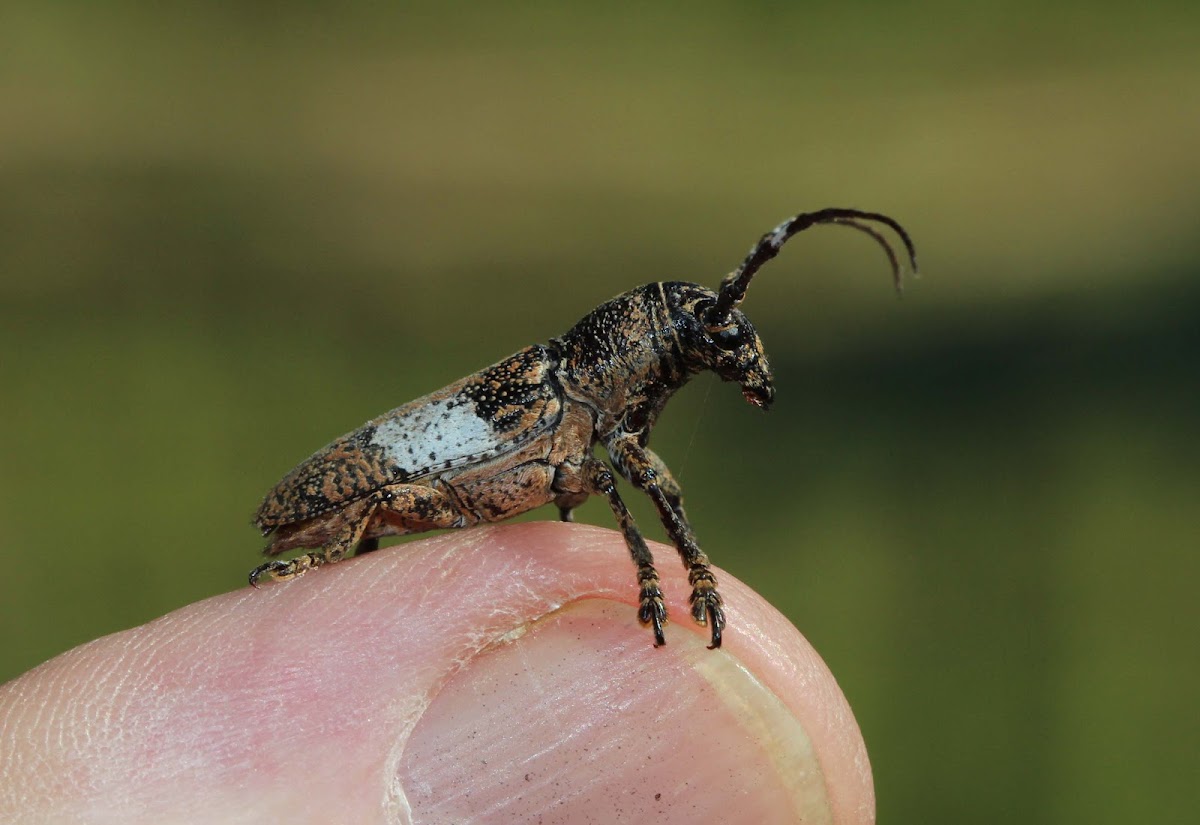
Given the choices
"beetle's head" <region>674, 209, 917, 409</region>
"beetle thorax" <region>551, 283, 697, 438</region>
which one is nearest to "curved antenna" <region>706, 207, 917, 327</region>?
"beetle's head" <region>674, 209, 917, 409</region>

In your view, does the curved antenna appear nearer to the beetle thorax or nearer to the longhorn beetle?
the longhorn beetle

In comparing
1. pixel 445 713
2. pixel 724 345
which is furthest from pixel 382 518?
pixel 724 345

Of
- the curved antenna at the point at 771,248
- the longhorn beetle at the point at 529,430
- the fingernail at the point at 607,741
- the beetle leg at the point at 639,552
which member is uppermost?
the curved antenna at the point at 771,248

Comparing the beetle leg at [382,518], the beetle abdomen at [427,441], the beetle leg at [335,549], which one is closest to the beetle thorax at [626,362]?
the beetle abdomen at [427,441]

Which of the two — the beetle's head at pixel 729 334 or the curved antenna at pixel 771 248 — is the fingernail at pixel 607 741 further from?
the curved antenna at pixel 771 248

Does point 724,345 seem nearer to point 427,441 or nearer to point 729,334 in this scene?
point 729,334

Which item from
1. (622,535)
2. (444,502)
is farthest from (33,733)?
(622,535)

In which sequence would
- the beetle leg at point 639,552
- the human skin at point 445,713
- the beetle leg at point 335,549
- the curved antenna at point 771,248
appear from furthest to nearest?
the beetle leg at point 335,549, the curved antenna at point 771,248, the beetle leg at point 639,552, the human skin at point 445,713

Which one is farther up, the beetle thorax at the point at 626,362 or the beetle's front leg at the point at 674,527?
the beetle thorax at the point at 626,362
